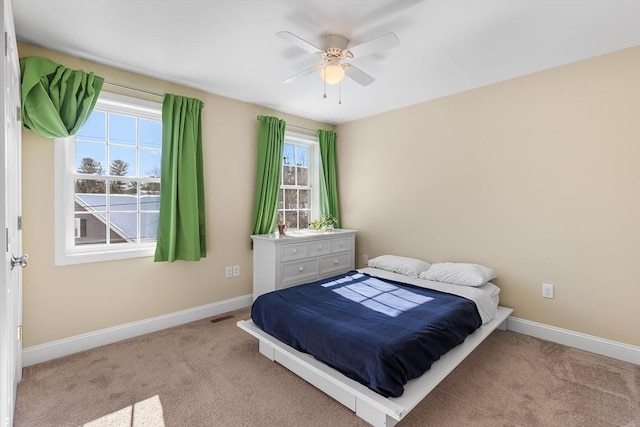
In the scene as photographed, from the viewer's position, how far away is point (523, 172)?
9.53ft

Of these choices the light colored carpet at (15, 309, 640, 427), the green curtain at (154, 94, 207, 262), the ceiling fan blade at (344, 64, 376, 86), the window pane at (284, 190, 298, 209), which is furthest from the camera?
the window pane at (284, 190, 298, 209)

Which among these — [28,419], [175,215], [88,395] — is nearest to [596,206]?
[175,215]

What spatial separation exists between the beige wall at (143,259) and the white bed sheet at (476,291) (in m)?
1.73

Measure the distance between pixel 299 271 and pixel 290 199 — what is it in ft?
3.83

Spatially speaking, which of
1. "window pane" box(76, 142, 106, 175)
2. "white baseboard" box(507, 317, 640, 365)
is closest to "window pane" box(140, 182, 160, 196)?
"window pane" box(76, 142, 106, 175)

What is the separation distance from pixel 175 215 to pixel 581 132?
12.0 feet

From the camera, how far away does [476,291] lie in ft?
8.75

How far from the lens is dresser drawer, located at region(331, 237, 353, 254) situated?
12.9 ft

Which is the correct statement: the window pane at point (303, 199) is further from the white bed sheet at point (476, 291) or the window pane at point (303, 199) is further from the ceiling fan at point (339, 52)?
the ceiling fan at point (339, 52)

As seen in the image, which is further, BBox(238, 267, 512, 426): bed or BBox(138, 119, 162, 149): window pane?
BBox(138, 119, 162, 149): window pane

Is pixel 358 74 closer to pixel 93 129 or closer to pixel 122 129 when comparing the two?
pixel 122 129

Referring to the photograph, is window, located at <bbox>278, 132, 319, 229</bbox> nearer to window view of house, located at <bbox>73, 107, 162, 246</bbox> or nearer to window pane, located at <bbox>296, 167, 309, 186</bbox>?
window pane, located at <bbox>296, 167, 309, 186</bbox>

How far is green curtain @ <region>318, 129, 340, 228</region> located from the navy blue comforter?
5.58 ft

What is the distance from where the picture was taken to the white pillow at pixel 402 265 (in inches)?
128
